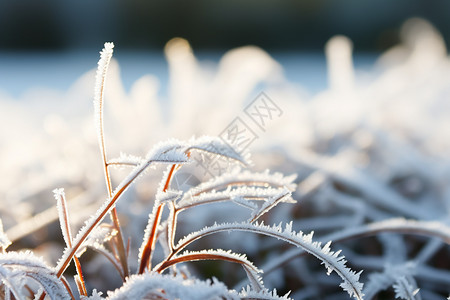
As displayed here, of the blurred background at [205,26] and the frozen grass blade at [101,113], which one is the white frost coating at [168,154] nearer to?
the frozen grass blade at [101,113]

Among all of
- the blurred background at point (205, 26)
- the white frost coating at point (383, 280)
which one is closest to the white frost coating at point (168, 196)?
the white frost coating at point (383, 280)

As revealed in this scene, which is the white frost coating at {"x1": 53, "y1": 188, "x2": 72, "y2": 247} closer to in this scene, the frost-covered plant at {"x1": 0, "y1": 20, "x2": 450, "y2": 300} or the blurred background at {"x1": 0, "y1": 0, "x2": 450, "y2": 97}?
the frost-covered plant at {"x1": 0, "y1": 20, "x2": 450, "y2": 300}

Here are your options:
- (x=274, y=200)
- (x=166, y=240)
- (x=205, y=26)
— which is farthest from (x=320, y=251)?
(x=205, y=26)

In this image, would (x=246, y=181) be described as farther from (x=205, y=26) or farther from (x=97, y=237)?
(x=205, y=26)

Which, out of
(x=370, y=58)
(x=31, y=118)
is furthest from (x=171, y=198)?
(x=370, y=58)

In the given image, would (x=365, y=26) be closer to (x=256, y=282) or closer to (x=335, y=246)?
(x=335, y=246)

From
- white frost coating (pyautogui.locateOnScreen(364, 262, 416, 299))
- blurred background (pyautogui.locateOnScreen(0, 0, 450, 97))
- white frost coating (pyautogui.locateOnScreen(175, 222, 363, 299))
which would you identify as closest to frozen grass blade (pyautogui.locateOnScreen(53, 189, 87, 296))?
white frost coating (pyautogui.locateOnScreen(175, 222, 363, 299))
